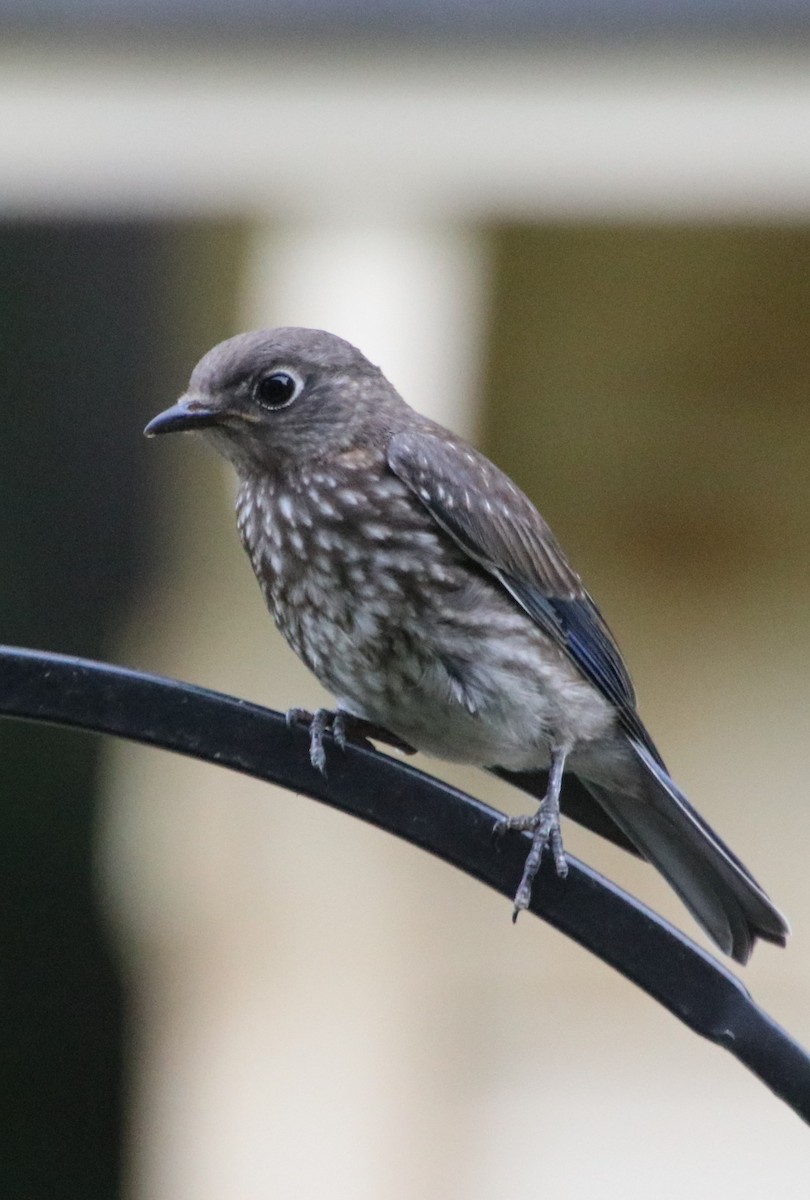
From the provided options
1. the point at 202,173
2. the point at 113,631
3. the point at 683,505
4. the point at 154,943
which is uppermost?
the point at 202,173

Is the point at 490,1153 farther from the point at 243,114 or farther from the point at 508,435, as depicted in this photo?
the point at 243,114

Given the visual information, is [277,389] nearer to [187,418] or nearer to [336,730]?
[187,418]

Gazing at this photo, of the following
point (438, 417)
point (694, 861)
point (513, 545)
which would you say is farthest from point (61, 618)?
point (694, 861)

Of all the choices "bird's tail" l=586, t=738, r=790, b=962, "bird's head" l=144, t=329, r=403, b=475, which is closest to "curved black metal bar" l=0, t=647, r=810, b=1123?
"bird's tail" l=586, t=738, r=790, b=962

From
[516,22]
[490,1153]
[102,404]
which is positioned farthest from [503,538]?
[490,1153]

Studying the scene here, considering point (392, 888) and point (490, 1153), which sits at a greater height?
point (392, 888)

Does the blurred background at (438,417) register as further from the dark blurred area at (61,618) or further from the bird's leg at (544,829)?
the bird's leg at (544,829)

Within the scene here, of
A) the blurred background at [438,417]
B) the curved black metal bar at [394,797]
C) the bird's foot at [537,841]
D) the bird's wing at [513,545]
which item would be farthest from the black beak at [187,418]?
the blurred background at [438,417]
